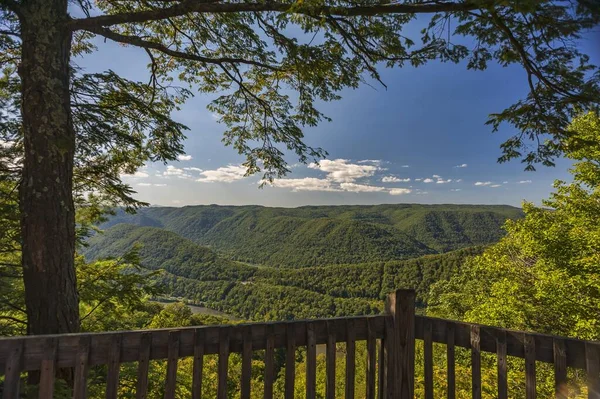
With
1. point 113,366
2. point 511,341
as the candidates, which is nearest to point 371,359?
point 511,341

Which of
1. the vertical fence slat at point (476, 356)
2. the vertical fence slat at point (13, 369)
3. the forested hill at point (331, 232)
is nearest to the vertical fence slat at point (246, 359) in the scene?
the vertical fence slat at point (13, 369)

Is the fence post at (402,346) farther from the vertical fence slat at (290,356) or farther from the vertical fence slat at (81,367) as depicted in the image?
the vertical fence slat at (81,367)

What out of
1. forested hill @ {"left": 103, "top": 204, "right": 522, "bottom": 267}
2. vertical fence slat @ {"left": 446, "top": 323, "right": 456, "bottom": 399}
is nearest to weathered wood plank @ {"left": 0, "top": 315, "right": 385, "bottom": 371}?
vertical fence slat @ {"left": 446, "top": 323, "right": 456, "bottom": 399}

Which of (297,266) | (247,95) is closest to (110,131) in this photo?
(247,95)

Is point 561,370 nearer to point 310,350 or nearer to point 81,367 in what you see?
point 310,350

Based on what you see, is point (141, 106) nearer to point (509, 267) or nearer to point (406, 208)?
point (509, 267)
